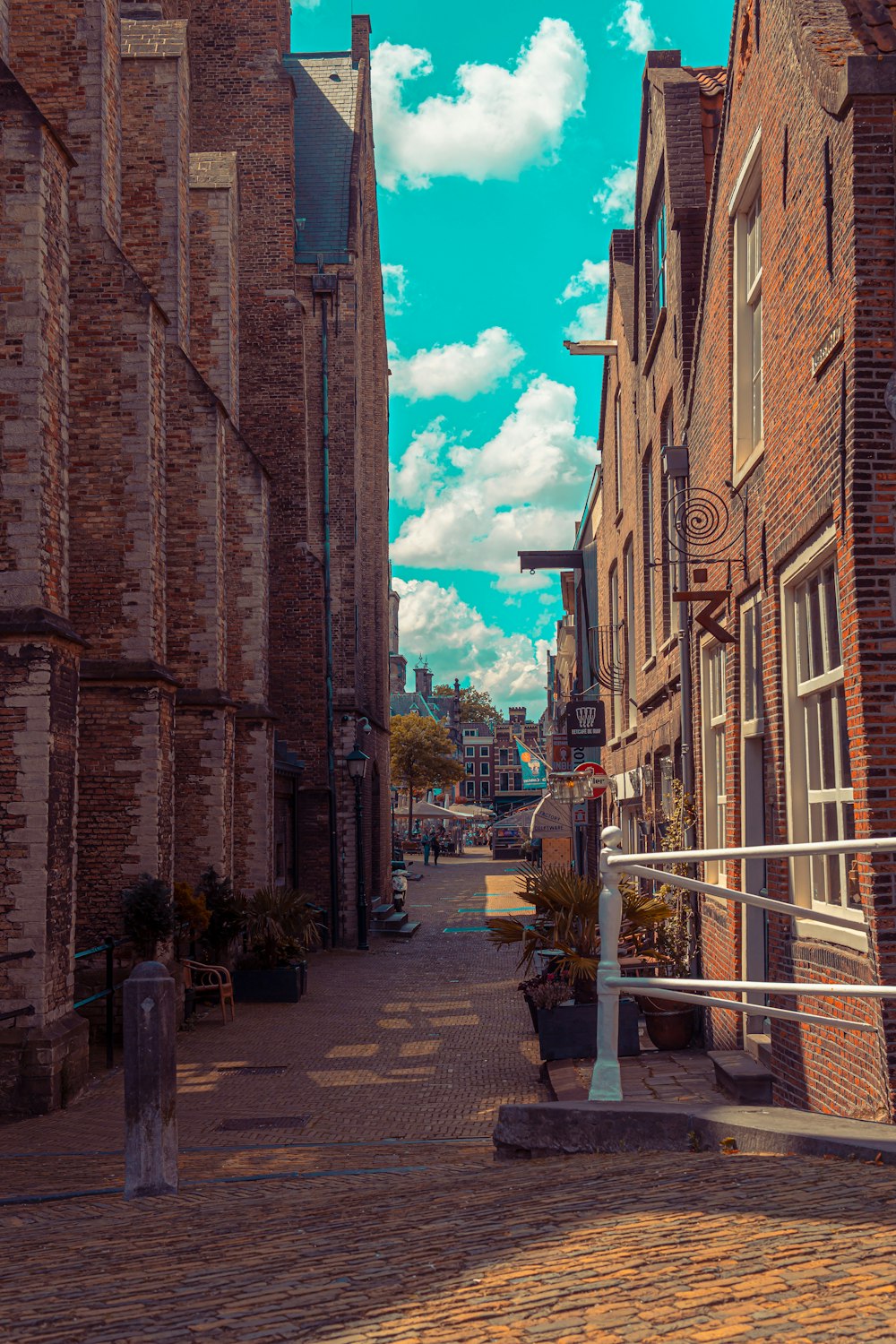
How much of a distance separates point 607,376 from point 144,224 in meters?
8.49

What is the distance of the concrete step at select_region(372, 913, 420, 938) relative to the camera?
86.8 ft

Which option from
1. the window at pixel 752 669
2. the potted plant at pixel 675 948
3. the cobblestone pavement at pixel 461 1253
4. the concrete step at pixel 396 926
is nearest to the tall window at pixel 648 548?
the potted plant at pixel 675 948

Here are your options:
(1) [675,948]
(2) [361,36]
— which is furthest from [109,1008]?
(2) [361,36]

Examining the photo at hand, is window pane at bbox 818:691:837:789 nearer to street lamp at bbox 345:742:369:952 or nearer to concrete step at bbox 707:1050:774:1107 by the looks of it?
concrete step at bbox 707:1050:774:1107

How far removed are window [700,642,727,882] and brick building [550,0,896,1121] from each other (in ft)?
0.11

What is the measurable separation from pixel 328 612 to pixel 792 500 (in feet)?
60.2

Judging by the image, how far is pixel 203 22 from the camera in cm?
2650

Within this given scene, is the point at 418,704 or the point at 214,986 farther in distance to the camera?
the point at 418,704

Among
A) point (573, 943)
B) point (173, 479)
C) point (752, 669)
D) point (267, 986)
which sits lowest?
point (267, 986)

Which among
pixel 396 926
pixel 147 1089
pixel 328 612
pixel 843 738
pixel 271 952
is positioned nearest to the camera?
pixel 147 1089

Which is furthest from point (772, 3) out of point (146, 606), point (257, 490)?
point (257, 490)

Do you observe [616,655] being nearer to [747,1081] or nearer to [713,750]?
[713,750]

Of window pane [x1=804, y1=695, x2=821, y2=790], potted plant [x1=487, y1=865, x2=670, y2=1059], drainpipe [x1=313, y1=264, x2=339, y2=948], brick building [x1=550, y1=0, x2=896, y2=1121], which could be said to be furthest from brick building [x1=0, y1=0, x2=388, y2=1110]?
window pane [x1=804, y1=695, x2=821, y2=790]

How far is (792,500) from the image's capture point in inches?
→ 296
